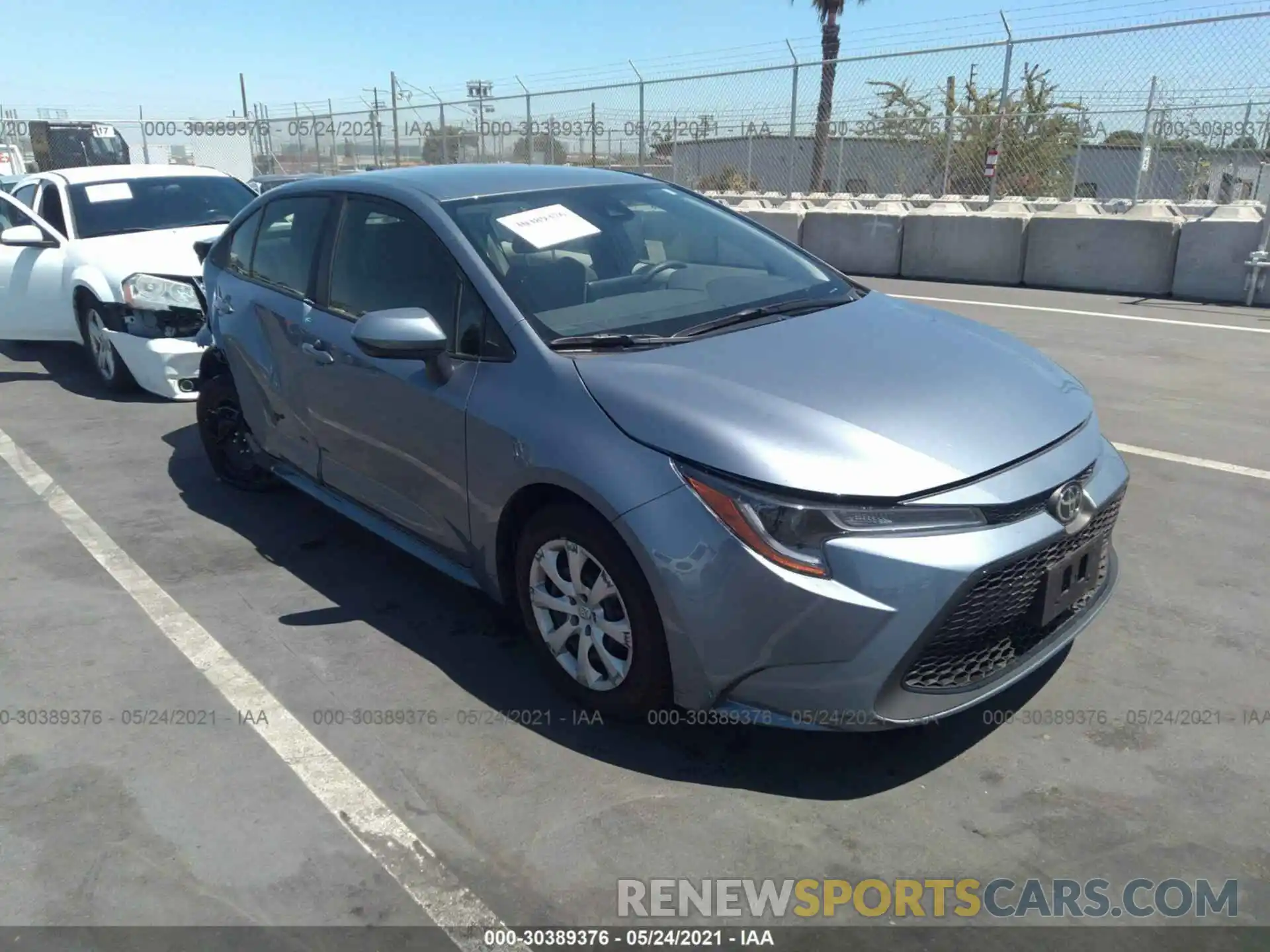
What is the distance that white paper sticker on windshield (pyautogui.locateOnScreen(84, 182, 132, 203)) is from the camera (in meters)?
7.96

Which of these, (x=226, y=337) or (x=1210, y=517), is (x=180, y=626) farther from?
(x=1210, y=517)

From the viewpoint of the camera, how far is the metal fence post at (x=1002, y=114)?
40.8ft

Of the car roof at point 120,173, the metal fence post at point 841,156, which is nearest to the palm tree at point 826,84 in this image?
the metal fence post at point 841,156

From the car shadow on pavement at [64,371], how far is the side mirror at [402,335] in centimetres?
474

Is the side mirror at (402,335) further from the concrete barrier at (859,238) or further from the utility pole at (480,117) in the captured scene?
the utility pole at (480,117)

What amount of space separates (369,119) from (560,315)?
2345cm

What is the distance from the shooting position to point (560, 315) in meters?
3.35

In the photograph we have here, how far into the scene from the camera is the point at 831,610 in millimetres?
2518

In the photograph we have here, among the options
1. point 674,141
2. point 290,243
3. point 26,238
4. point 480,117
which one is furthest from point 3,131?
point 290,243

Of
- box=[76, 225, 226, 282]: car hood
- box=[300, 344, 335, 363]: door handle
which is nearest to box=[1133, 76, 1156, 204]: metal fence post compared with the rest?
box=[76, 225, 226, 282]: car hood

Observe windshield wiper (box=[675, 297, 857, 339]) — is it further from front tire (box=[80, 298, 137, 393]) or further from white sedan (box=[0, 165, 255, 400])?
front tire (box=[80, 298, 137, 393])

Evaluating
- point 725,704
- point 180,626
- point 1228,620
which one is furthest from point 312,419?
point 1228,620

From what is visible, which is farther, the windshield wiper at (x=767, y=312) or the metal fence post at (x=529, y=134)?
the metal fence post at (x=529, y=134)

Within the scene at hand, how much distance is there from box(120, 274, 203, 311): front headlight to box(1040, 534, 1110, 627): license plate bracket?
5927 millimetres
